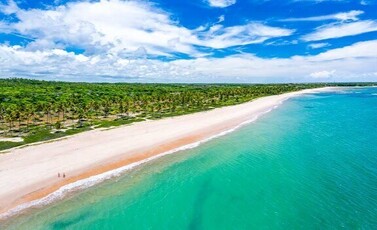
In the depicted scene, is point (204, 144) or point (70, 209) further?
point (204, 144)

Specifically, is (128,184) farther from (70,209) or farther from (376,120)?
(376,120)

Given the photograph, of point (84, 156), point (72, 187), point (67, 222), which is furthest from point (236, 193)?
point (84, 156)

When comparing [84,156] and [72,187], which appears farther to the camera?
[84,156]


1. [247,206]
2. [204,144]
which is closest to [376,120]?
[204,144]

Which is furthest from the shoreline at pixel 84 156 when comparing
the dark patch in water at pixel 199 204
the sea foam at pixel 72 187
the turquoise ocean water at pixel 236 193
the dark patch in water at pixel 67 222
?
the dark patch in water at pixel 199 204

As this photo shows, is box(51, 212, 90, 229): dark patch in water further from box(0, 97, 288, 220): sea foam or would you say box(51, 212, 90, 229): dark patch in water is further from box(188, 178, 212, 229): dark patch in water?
box(188, 178, 212, 229): dark patch in water

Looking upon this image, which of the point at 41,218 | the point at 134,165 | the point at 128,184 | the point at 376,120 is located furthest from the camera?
the point at 376,120

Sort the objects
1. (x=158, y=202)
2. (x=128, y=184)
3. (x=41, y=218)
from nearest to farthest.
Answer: (x=41, y=218) < (x=158, y=202) < (x=128, y=184)

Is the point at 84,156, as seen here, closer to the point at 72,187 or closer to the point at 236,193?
the point at 72,187
